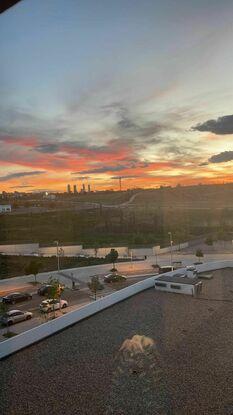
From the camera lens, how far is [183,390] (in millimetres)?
2873

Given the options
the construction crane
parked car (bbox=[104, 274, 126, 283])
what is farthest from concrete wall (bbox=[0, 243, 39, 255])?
the construction crane

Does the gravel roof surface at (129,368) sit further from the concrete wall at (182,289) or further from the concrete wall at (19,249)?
the concrete wall at (19,249)

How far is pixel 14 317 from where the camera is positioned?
16.1 ft

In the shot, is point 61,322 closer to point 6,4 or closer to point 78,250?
point 6,4

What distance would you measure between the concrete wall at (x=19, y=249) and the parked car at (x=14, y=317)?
20.5 ft

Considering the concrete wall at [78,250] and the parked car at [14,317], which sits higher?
the concrete wall at [78,250]

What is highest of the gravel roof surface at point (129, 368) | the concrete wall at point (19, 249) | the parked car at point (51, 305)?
the concrete wall at point (19, 249)

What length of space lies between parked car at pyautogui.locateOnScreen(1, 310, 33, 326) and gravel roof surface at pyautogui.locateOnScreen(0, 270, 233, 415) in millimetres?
1138

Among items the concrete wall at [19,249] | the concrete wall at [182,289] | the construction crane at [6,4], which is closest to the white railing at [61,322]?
the concrete wall at [182,289]

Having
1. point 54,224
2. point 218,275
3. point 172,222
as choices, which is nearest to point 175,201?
point 172,222

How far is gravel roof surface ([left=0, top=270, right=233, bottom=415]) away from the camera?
8.89ft

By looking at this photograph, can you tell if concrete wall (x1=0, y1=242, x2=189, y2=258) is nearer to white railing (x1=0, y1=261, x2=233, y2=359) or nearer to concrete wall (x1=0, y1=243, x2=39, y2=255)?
concrete wall (x1=0, y1=243, x2=39, y2=255)

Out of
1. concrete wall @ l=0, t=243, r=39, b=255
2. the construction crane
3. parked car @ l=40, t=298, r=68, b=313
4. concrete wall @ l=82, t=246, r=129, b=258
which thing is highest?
the construction crane

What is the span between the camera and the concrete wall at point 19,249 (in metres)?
11.4
